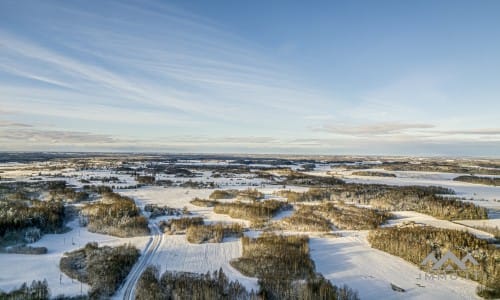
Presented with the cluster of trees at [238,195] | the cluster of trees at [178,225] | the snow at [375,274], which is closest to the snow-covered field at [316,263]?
the snow at [375,274]

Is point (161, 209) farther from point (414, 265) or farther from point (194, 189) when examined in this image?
point (414, 265)

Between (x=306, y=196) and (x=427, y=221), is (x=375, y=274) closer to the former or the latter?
(x=427, y=221)

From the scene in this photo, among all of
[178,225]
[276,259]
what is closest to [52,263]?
[178,225]

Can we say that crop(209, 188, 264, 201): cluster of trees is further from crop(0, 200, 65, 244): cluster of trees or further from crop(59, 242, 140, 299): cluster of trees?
crop(59, 242, 140, 299): cluster of trees

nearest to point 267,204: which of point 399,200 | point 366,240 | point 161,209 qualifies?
point 161,209

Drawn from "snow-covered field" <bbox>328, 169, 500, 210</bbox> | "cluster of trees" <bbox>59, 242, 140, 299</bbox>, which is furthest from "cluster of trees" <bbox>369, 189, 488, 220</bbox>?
"cluster of trees" <bbox>59, 242, 140, 299</bbox>

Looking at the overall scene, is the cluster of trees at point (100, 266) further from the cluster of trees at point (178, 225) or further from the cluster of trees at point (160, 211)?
the cluster of trees at point (160, 211)

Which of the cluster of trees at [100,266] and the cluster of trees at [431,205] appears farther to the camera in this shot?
the cluster of trees at [431,205]
